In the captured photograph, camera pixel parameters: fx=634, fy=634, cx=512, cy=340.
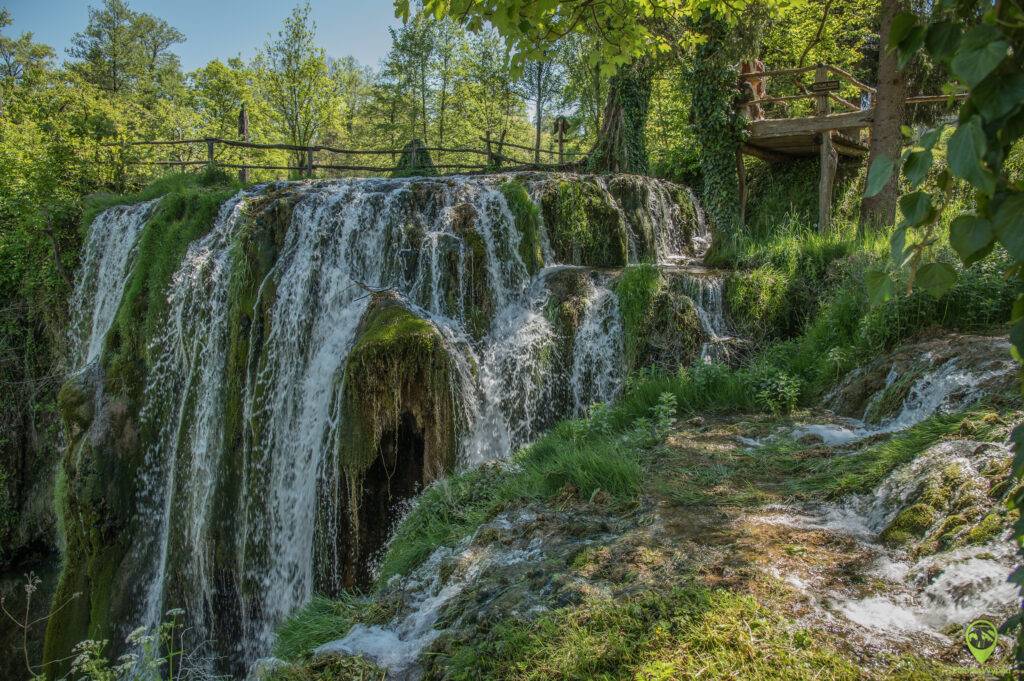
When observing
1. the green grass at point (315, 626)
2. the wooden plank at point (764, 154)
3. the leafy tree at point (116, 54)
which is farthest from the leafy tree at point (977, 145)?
the leafy tree at point (116, 54)

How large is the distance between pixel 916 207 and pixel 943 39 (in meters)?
0.26

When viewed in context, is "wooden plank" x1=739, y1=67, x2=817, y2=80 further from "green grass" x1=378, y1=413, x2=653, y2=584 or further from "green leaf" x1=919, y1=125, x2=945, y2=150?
"green leaf" x1=919, y1=125, x2=945, y2=150

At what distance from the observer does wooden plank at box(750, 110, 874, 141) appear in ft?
36.7

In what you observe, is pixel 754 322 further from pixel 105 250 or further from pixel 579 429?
pixel 105 250

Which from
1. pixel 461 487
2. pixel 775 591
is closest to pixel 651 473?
pixel 461 487

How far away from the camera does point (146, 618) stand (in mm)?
9375

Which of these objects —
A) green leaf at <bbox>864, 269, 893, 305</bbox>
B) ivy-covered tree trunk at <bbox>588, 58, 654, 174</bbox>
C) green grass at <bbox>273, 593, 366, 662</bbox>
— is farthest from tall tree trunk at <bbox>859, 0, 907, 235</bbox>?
green leaf at <bbox>864, 269, 893, 305</bbox>

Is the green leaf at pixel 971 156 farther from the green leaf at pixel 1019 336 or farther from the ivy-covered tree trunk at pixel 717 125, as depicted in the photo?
the ivy-covered tree trunk at pixel 717 125

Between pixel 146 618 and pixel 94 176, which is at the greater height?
pixel 94 176

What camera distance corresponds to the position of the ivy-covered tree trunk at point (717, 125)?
39.9ft

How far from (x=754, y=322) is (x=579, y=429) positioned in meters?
3.71

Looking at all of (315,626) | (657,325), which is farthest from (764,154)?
(315,626)

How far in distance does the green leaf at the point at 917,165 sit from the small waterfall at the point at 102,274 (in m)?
13.3

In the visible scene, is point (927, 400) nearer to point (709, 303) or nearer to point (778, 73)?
point (709, 303)
